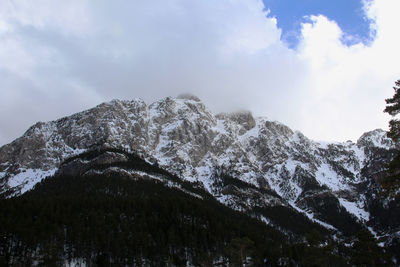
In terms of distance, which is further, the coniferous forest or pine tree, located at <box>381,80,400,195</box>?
the coniferous forest

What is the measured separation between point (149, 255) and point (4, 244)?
35.4 m

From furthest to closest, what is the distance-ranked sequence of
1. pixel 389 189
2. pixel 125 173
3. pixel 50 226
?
pixel 125 173 < pixel 50 226 < pixel 389 189

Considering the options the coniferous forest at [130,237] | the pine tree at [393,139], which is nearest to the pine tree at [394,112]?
the pine tree at [393,139]

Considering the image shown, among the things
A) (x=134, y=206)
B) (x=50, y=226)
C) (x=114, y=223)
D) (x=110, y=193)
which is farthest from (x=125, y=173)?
(x=50, y=226)

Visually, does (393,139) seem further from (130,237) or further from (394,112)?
(130,237)

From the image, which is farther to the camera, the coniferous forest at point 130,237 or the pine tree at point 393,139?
the coniferous forest at point 130,237

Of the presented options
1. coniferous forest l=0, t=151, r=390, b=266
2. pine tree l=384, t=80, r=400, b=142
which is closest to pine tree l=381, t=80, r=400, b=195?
pine tree l=384, t=80, r=400, b=142

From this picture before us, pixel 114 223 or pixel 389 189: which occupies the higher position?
pixel 114 223

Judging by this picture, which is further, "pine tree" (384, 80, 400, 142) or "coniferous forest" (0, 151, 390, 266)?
"coniferous forest" (0, 151, 390, 266)

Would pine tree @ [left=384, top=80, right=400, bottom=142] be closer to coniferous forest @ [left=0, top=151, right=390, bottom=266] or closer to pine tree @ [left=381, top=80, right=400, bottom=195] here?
pine tree @ [left=381, top=80, right=400, bottom=195]

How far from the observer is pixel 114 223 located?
352 ft

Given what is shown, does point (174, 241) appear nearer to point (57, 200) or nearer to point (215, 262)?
point (215, 262)

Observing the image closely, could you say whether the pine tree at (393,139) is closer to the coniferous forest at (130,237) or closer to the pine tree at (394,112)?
the pine tree at (394,112)

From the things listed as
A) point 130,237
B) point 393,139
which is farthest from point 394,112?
point 130,237
